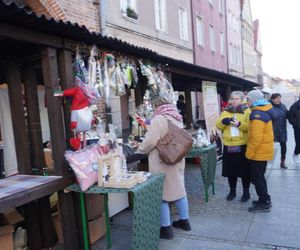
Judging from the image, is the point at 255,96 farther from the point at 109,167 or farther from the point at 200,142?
the point at 109,167

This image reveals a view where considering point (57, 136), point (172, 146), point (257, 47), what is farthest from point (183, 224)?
point (257, 47)

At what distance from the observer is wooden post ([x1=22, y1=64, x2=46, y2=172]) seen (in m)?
4.08

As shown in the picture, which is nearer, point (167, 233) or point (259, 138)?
Answer: point (167, 233)

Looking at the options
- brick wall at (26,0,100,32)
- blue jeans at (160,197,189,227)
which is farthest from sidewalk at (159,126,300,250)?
brick wall at (26,0,100,32)

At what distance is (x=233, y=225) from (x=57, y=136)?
2.58m

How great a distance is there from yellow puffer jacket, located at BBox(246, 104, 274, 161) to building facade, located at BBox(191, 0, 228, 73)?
11819 millimetres

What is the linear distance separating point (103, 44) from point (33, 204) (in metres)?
2.06

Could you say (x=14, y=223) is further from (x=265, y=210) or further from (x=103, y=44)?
(x=265, y=210)

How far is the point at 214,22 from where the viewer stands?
Answer: 20.5 meters

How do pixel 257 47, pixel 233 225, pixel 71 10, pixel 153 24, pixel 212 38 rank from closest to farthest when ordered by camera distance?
pixel 233 225
pixel 71 10
pixel 153 24
pixel 212 38
pixel 257 47

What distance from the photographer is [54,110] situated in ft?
11.6

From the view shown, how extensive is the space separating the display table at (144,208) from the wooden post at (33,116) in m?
0.85

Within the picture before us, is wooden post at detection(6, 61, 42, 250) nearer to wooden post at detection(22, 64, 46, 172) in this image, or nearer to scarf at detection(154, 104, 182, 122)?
wooden post at detection(22, 64, 46, 172)

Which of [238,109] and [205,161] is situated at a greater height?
[238,109]
